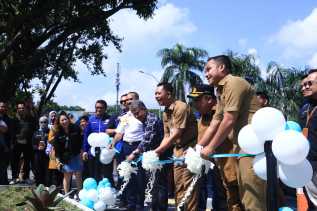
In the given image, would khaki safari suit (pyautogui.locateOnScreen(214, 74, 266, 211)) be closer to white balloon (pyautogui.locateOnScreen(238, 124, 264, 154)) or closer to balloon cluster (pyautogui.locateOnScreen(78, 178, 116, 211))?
white balloon (pyautogui.locateOnScreen(238, 124, 264, 154))

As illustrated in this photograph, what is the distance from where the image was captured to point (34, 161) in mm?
10562

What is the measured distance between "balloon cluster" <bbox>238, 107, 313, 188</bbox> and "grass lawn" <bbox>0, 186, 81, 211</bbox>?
3.17 meters

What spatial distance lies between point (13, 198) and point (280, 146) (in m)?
4.70

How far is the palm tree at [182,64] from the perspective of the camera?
113 feet

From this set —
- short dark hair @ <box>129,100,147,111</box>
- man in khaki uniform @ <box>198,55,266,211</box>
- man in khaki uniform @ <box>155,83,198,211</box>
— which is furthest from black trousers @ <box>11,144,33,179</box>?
man in khaki uniform @ <box>198,55,266,211</box>

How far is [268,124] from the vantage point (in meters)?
3.86

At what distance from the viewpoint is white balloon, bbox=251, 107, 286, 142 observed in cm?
386

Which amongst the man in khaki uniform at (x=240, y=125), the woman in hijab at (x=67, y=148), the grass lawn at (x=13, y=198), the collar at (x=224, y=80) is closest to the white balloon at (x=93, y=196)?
the grass lawn at (x=13, y=198)

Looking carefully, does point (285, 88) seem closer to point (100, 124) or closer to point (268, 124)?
point (100, 124)

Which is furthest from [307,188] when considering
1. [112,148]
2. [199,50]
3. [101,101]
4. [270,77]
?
[199,50]

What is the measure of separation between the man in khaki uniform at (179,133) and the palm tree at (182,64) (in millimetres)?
27907

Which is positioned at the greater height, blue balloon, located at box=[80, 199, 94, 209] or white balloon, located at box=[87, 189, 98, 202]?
white balloon, located at box=[87, 189, 98, 202]

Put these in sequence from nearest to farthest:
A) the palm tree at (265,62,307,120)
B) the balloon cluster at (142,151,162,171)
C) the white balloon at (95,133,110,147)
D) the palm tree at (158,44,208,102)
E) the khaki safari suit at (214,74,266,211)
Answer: the khaki safari suit at (214,74,266,211), the balloon cluster at (142,151,162,171), the white balloon at (95,133,110,147), the palm tree at (265,62,307,120), the palm tree at (158,44,208,102)

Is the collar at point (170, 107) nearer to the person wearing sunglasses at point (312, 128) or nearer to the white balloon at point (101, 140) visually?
the white balloon at point (101, 140)
